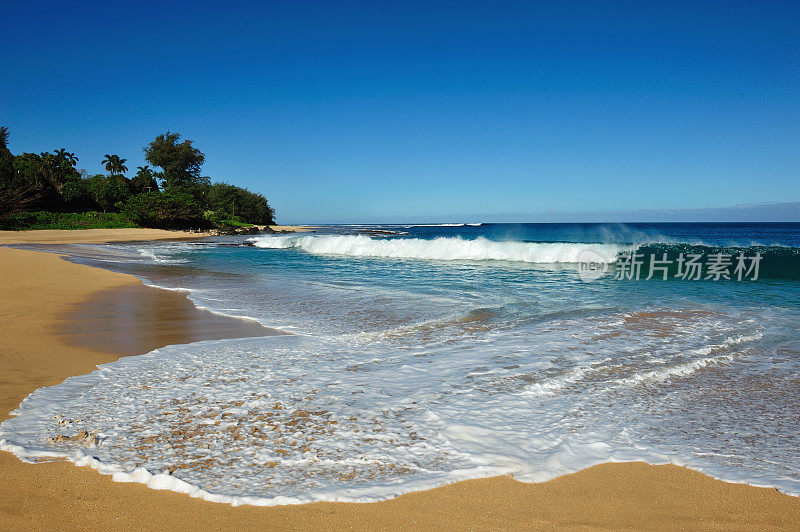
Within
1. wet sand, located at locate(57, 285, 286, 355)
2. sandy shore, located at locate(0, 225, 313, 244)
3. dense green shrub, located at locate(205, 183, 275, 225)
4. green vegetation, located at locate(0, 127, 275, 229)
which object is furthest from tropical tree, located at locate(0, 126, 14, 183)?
wet sand, located at locate(57, 285, 286, 355)

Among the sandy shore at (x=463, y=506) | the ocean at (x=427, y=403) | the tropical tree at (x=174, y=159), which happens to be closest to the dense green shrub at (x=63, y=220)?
the tropical tree at (x=174, y=159)

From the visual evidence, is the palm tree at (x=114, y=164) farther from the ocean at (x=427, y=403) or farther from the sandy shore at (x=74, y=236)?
the ocean at (x=427, y=403)

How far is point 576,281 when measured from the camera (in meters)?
14.2

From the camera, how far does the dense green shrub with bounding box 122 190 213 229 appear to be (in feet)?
179

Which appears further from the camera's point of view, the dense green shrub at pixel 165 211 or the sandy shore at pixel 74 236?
the dense green shrub at pixel 165 211

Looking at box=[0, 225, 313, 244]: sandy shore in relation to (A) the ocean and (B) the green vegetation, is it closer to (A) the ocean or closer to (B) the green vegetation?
(B) the green vegetation

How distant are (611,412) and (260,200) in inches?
3600

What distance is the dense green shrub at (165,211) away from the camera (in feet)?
179

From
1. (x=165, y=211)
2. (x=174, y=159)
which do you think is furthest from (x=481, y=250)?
(x=174, y=159)

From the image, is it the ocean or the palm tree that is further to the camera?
the palm tree

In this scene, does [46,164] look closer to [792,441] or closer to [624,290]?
[624,290]

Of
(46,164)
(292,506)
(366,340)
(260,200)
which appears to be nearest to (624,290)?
(366,340)

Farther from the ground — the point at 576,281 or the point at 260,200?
the point at 260,200

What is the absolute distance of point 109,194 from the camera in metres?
58.0
